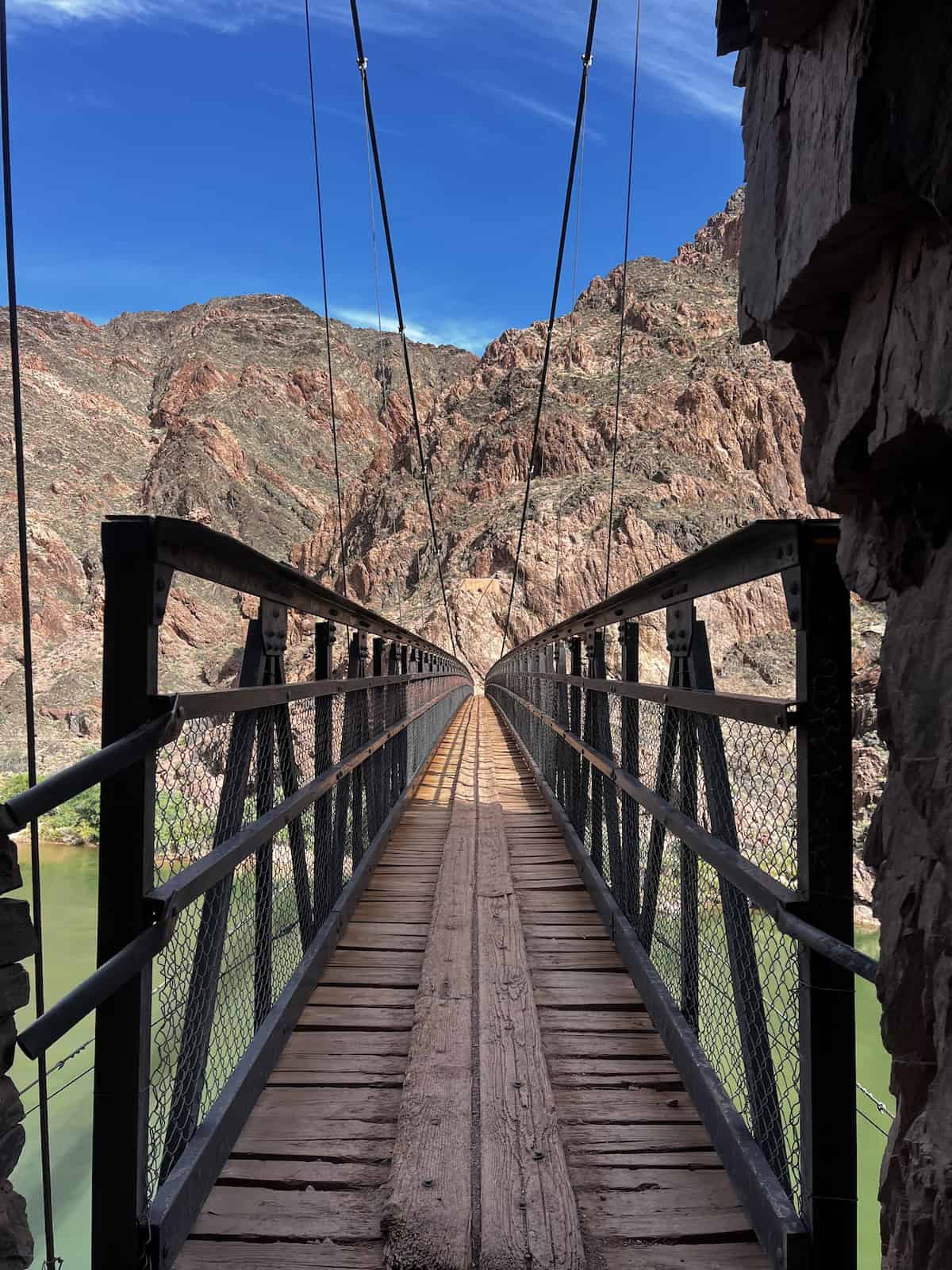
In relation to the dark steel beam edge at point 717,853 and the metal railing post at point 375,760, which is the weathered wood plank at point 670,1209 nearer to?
the dark steel beam edge at point 717,853

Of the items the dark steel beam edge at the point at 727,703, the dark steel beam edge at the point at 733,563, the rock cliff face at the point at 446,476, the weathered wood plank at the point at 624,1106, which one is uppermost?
the rock cliff face at the point at 446,476

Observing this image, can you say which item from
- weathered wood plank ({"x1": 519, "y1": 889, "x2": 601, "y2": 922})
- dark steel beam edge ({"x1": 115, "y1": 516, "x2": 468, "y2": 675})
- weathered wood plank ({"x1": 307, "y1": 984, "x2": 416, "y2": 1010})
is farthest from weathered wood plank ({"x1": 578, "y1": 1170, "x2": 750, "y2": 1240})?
weathered wood plank ({"x1": 519, "y1": 889, "x2": 601, "y2": 922})

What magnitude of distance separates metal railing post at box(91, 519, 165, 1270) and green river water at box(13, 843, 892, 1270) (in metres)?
1.97

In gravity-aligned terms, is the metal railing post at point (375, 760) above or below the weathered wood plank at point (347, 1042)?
above

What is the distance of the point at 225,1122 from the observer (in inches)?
73.9

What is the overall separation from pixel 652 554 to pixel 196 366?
61852 mm

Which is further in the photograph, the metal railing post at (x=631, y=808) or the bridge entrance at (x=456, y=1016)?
the metal railing post at (x=631, y=808)

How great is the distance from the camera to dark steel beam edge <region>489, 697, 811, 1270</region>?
153 centimetres

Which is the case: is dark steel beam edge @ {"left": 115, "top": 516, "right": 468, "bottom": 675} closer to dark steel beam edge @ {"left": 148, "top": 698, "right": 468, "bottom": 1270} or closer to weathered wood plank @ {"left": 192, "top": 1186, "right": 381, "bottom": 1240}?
dark steel beam edge @ {"left": 148, "top": 698, "right": 468, "bottom": 1270}

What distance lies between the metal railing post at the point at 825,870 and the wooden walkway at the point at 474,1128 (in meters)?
0.28

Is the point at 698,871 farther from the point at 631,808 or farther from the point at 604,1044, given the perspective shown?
the point at 604,1044

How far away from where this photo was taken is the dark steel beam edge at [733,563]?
163 cm

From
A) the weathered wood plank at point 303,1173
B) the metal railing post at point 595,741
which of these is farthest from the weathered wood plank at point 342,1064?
the metal railing post at point 595,741

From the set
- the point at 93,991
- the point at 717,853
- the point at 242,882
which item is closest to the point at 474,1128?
the point at 717,853
